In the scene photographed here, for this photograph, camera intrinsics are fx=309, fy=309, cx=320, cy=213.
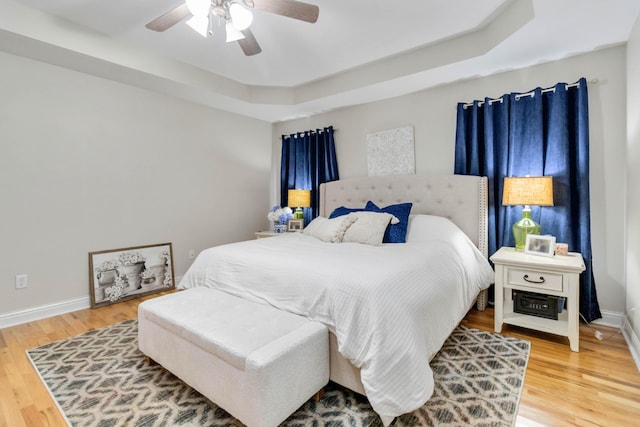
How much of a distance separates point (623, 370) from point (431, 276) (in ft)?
4.28

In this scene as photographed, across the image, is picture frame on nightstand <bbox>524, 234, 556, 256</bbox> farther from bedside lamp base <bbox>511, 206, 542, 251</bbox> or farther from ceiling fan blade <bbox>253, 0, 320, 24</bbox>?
ceiling fan blade <bbox>253, 0, 320, 24</bbox>

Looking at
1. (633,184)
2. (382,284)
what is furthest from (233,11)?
(633,184)

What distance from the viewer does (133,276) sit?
11.0 ft

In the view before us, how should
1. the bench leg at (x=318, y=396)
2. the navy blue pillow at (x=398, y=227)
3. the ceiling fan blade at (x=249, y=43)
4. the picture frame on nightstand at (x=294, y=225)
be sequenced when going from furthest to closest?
the picture frame on nightstand at (x=294, y=225), the navy blue pillow at (x=398, y=227), the ceiling fan blade at (x=249, y=43), the bench leg at (x=318, y=396)

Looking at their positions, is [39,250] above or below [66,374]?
above

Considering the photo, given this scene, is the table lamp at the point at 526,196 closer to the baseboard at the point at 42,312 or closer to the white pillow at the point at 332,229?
the white pillow at the point at 332,229

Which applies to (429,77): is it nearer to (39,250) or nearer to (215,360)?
(215,360)

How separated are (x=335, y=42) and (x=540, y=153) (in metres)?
2.05

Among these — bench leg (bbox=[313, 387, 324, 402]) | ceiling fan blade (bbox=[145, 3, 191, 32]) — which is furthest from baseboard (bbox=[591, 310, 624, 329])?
ceiling fan blade (bbox=[145, 3, 191, 32])

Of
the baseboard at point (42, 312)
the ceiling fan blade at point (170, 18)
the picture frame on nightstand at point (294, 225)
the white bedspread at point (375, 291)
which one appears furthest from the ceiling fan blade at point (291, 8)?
the baseboard at point (42, 312)

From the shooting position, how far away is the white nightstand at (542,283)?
6.95 ft

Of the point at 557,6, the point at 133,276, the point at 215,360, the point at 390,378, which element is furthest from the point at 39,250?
the point at 557,6

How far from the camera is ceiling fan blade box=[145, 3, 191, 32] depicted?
186 cm

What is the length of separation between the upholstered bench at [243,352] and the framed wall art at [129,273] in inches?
63.3
